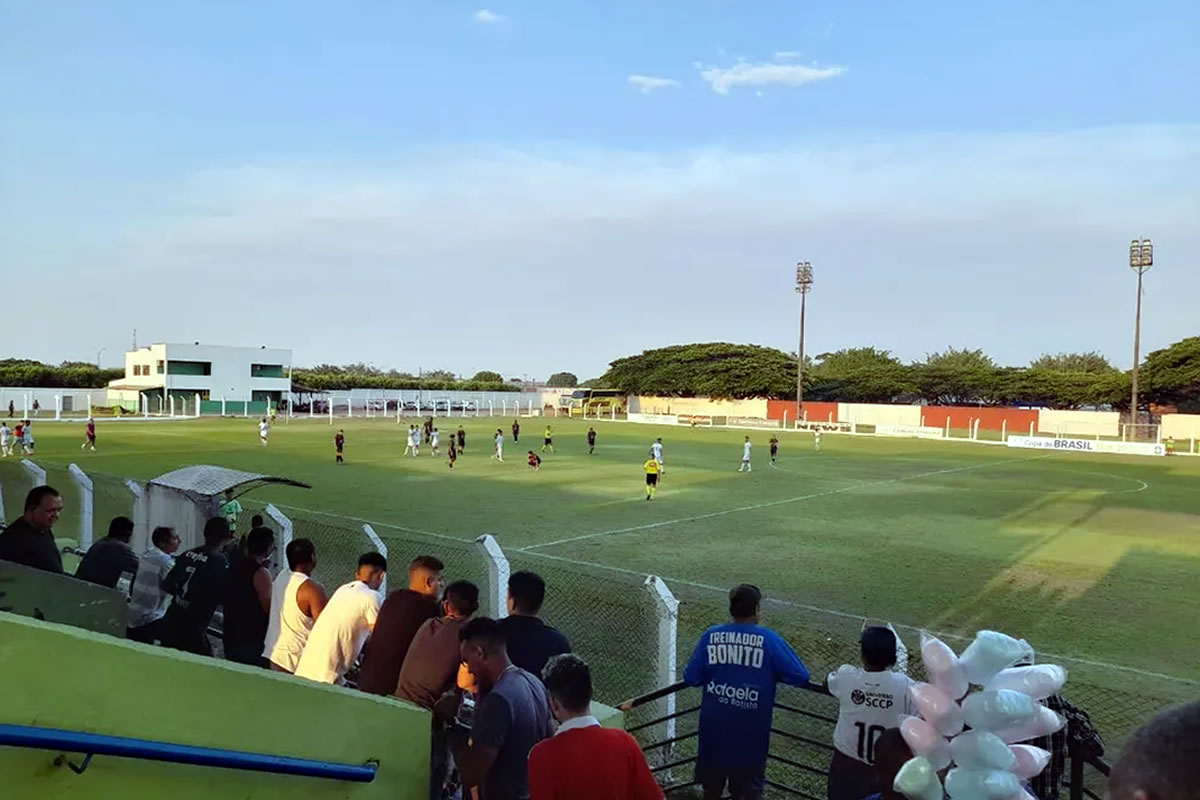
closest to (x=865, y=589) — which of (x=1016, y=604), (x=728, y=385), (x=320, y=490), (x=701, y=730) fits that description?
(x=1016, y=604)

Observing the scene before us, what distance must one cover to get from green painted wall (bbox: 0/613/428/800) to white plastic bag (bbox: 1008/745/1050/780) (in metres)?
2.46

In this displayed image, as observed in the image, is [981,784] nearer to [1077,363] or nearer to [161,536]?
[161,536]

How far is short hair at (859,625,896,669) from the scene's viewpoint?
416 cm

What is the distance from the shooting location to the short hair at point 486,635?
395 centimetres

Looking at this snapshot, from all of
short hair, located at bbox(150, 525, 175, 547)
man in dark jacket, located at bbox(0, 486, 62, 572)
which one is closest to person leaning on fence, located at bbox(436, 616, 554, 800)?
man in dark jacket, located at bbox(0, 486, 62, 572)

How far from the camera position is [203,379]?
74562 mm

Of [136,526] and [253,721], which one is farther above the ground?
[253,721]

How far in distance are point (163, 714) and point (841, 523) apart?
18444 mm

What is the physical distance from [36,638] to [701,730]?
3.48 meters

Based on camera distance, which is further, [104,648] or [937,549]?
[937,549]

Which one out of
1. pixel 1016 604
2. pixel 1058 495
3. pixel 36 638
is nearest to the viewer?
pixel 36 638

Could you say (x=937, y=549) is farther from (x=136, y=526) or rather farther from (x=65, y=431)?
(x=65, y=431)

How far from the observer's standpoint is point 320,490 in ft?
75.1

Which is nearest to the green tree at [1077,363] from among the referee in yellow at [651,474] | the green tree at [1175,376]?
the green tree at [1175,376]
